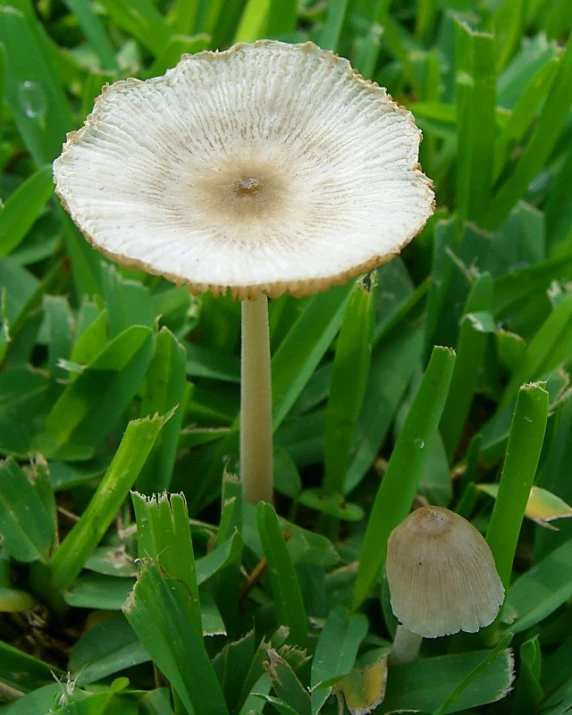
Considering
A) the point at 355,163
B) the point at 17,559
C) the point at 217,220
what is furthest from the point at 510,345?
the point at 17,559

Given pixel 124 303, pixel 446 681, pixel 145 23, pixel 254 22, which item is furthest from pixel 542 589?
pixel 145 23

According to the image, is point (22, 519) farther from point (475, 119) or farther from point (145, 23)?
point (145, 23)

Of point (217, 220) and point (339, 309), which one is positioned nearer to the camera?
point (217, 220)

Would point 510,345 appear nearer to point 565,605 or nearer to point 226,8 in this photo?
point 565,605

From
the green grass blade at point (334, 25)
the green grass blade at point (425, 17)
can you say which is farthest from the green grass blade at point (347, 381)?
the green grass blade at point (425, 17)

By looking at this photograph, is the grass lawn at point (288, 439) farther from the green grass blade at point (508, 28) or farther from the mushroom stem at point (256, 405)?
the green grass blade at point (508, 28)

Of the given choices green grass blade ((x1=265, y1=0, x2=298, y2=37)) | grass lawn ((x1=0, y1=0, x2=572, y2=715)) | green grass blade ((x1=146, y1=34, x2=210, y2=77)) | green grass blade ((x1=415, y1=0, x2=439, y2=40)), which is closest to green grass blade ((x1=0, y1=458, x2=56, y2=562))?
grass lawn ((x1=0, y1=0, x2=572, y2=715))
